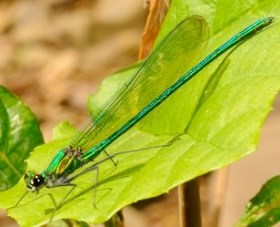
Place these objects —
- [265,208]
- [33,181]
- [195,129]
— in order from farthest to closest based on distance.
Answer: [33,181] → [265,208] → [195,129]

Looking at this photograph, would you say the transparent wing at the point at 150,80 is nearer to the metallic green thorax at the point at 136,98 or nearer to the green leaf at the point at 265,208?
the metallic green thorax at the point at 136,98

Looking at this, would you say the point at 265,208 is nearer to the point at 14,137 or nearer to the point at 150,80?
the point at 150,80

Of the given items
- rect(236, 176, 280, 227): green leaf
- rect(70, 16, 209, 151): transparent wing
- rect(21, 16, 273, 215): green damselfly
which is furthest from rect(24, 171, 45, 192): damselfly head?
rect(236, 176, 280, 227): green leaf

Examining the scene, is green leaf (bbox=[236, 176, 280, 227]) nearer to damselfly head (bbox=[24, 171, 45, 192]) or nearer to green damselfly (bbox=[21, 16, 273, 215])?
green damselfly (bbox=[21, 16, 273, 215])

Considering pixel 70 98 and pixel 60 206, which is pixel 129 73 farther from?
pixel 70 98

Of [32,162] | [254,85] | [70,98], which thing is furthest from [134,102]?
[70,98]

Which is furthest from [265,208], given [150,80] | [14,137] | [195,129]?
[14,137]

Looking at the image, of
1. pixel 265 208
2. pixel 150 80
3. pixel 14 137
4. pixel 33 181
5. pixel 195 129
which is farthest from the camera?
pixel 14 137
